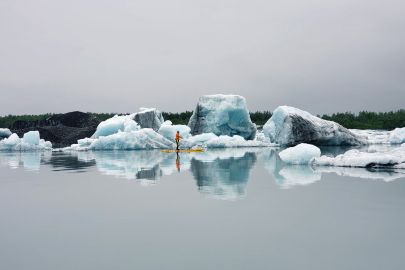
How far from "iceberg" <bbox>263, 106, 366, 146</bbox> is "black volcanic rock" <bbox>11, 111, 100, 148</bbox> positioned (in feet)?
46.0

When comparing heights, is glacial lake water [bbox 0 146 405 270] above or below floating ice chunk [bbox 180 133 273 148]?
below

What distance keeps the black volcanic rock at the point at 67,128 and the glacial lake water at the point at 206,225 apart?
24.2m

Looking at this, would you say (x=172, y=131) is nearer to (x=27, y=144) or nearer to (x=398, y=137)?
(x=27, y=144)

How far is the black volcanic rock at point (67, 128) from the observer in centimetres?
3045

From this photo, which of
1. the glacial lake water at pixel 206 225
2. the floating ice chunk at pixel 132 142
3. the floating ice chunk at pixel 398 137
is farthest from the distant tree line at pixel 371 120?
the glacial lake water at pixel 206 225

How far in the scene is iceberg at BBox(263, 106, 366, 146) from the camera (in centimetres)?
2277

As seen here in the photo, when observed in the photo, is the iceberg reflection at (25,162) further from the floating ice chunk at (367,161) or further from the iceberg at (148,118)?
the iceberg at (148,118)

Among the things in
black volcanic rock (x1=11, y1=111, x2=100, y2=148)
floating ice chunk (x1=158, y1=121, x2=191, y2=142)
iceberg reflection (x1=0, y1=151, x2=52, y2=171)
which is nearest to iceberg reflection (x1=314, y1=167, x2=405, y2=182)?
iceberg reflection (x1=0, y1=151, x2=52, y2=171)

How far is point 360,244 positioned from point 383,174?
16.8 feet

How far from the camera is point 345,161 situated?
9.62m

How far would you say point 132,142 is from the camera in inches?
816

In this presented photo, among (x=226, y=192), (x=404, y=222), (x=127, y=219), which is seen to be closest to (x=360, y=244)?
(x=404, y=222)

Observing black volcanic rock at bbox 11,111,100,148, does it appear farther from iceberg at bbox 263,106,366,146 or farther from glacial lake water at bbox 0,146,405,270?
glacial lake water at bbox 0,146,405,270

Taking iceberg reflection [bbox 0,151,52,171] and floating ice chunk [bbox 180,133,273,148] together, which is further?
floating ice chunk [bbox 180,133,273,148]
